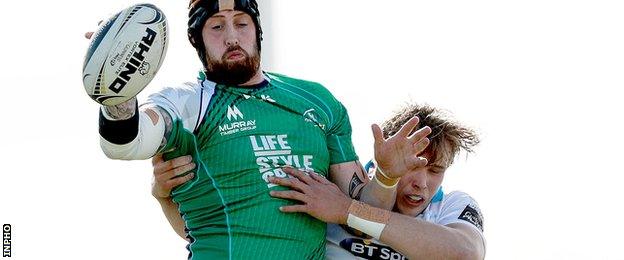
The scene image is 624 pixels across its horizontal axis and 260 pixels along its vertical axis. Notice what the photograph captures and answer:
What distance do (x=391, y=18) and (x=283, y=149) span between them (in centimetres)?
447

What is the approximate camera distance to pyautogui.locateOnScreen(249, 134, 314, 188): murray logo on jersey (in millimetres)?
4738

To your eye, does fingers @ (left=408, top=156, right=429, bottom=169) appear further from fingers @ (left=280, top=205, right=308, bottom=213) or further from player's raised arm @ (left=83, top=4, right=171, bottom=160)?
player's raised arm @ (left=83, top=4, right=171, bottom=160)

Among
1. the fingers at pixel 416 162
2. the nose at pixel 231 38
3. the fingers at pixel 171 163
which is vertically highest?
the nose at pixel 231 38

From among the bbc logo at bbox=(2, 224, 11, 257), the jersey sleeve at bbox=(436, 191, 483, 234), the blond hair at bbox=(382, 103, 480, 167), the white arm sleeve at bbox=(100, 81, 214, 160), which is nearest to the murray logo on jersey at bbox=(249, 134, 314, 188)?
the white arm sleeve at bbox=(100, 81, 214, 160)

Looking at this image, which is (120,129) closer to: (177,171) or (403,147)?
(177,171)

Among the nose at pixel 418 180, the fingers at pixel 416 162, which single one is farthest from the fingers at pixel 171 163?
the nose at pixel 418 180

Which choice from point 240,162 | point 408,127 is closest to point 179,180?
point 240,162

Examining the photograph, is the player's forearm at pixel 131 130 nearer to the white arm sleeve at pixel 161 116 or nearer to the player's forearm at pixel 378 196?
the white arm sleeve at pixel 161 116

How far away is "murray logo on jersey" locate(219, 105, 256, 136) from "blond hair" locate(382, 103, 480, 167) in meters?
0.75

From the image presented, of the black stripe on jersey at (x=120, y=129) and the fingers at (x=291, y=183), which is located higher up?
the black stripe on jersey at (x=120, y=129)

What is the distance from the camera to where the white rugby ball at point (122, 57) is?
4.15 m

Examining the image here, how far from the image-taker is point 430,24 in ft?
30.5

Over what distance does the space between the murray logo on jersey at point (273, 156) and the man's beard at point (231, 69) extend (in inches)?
10.0

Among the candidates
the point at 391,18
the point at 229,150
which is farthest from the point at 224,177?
the point at 391,18
